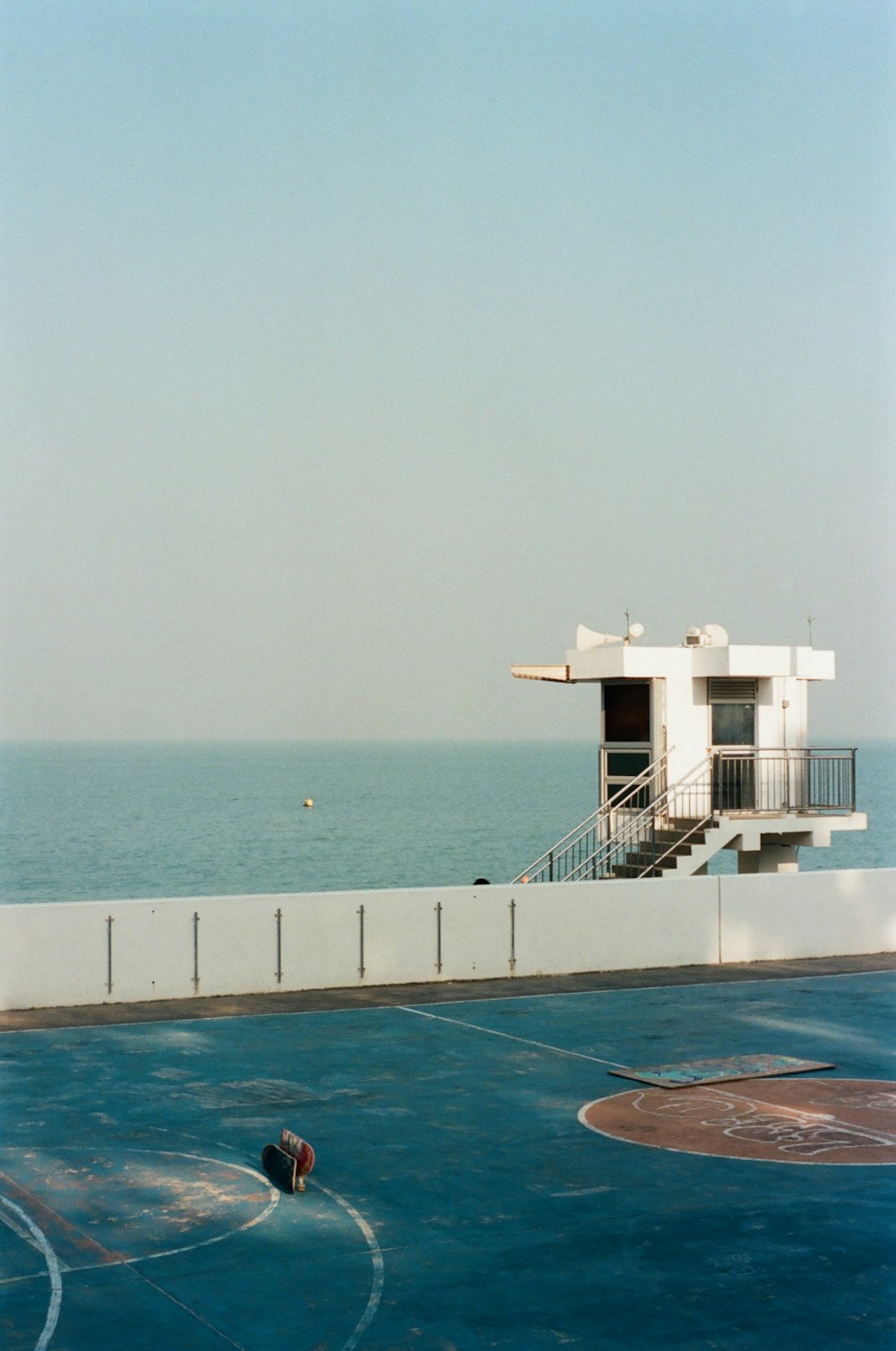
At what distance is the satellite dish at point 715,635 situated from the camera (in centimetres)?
3462

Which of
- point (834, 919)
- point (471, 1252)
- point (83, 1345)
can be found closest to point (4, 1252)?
point (83, 1345)

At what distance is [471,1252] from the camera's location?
1142 centimetres

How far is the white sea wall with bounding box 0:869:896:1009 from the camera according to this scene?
868 inches

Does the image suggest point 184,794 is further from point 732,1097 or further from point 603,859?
point 732,1097

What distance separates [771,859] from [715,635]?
191 inches

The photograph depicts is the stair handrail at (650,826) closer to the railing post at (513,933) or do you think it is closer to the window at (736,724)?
the window at (736,724)

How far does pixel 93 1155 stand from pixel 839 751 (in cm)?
2101

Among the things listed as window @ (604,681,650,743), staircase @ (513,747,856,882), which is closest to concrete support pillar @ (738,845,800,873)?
staircase @ (513,747,856,882)

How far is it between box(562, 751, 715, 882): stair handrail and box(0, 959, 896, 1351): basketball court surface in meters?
9.78

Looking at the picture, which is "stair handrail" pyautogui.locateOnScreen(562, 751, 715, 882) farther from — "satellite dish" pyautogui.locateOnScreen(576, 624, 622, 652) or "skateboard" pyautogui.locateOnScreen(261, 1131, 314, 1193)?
"skateboard" pyautogui.locateOnScreen(261, 1131, 314, 1193)

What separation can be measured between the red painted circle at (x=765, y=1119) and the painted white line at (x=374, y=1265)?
315 centimetres

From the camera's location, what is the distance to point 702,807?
31.9 m

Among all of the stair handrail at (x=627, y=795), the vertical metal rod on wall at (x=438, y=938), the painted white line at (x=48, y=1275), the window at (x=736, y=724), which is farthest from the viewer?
the window at (x=736, y=724)

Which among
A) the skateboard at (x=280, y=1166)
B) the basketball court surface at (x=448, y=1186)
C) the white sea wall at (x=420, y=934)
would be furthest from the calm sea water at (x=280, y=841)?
the skateboard at (x=280, y=1166)
